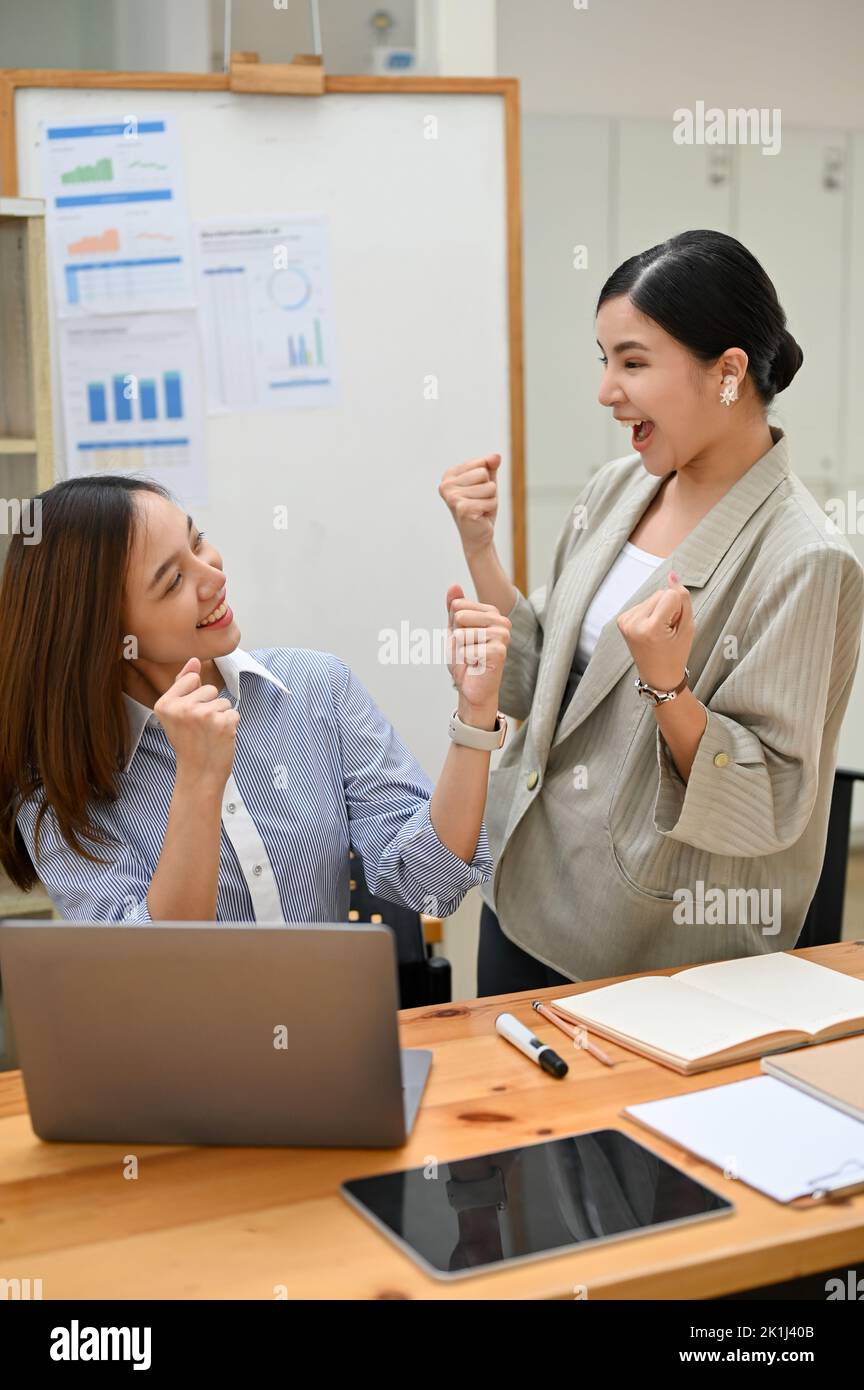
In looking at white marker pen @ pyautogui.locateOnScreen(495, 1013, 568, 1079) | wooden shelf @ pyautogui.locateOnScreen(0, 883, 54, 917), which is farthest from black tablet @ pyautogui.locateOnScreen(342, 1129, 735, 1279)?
wooden shelf @ pyautogui.locateOnScreen(0, 883, 54, 917)

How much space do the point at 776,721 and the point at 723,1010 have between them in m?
0.32

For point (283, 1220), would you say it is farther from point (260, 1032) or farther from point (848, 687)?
point (848, 687)

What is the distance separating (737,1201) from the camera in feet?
3.36

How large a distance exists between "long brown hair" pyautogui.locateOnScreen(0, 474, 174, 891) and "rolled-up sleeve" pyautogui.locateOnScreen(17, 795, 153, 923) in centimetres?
2

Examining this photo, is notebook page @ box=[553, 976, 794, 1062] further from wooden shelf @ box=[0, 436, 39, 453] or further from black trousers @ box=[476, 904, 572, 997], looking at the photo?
wooden shelf @ box=[0, 436, 39, 453]

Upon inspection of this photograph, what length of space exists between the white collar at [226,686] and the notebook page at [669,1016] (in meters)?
0.56

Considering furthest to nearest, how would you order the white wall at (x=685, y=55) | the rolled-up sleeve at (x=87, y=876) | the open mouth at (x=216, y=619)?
the white wall at (x=685, y=55)
the open mouth at (x=216, y=619)
the rolled-up sleeve at (x=87, y=876)

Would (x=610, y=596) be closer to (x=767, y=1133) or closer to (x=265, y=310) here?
(x=767, y=1133)

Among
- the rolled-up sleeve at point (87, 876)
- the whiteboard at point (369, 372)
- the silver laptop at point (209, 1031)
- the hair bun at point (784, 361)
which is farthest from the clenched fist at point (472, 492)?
the silver laptop at point (209, 1031)

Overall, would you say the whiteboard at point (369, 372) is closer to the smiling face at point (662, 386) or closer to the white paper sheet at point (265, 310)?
the white paper sheet at point (265, 310)

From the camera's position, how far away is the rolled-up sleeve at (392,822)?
5.26ft

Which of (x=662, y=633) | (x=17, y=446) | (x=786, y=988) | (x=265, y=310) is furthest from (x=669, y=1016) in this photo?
(x=265, y=310)

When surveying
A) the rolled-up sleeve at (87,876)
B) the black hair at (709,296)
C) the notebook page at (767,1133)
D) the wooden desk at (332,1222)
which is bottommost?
the wooden desk at (332,1222)

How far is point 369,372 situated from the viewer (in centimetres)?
258
